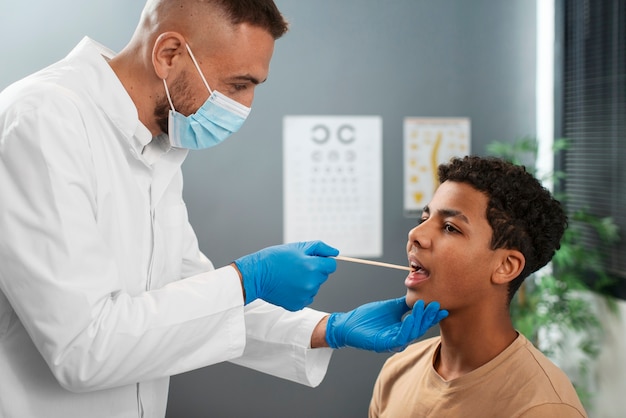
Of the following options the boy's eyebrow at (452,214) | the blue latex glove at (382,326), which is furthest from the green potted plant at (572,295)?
the boy's eyebrow at (452,214)

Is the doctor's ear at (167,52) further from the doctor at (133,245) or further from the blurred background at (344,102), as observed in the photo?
the blurred background at (344,102)

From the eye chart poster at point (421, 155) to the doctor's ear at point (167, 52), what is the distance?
1.91 metres

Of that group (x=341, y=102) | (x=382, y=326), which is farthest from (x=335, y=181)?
(x=382, y=326)

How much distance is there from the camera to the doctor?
3.58 feet

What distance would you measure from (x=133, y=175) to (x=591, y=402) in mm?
2388

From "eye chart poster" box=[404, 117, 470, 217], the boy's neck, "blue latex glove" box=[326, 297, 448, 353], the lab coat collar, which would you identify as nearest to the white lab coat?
the lab coat collar

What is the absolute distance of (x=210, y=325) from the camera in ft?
4.08

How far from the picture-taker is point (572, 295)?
2963mm

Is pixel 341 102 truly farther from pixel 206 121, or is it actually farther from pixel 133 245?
pixel 133 245

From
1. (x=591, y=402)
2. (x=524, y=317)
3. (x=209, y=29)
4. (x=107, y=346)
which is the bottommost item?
(x=591, y=402)

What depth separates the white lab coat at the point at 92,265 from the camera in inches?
42.7

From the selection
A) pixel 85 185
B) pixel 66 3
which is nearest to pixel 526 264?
pixel 85 185

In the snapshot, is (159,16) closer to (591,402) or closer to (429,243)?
(429,243)

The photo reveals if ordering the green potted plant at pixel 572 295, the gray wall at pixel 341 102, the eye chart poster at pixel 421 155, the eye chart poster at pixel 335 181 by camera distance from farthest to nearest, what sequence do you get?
the eye chart poster at pixel 421 155
the eye chart poster at pixel 335 181
the gray wall at pixel 341 102
the green potted plant at pixel 572 295
